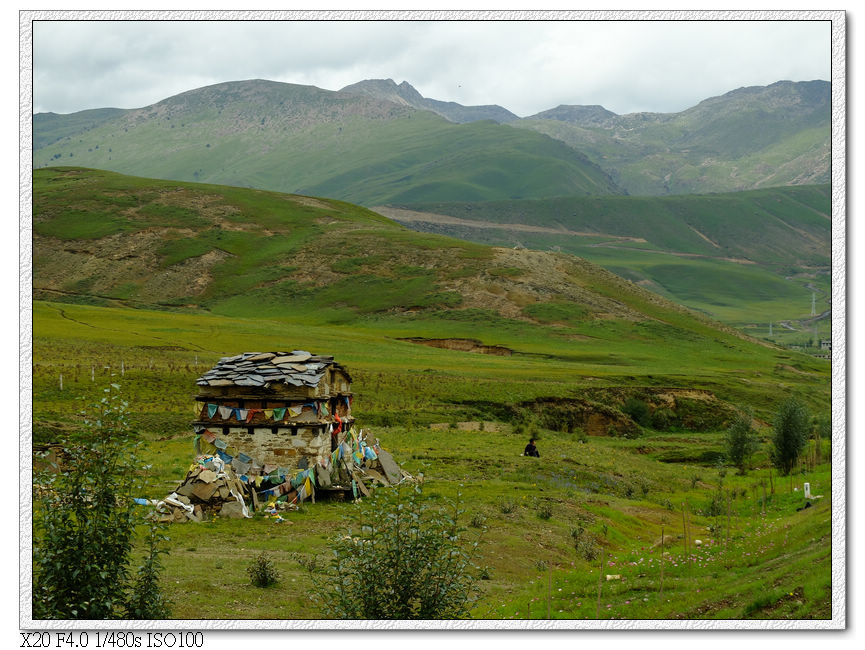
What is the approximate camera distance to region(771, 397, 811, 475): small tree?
157 ft

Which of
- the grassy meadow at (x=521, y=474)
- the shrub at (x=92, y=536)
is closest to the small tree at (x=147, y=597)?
the shrub at (x=92, y=536)

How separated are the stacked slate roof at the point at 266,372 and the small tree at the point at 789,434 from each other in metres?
27.1

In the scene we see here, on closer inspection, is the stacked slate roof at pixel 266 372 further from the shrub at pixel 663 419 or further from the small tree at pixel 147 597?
the shrub at pixel 663 419

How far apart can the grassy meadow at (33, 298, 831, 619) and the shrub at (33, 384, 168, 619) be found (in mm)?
845

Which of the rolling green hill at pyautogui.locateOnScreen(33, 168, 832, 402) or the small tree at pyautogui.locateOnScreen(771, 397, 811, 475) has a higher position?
the rolling green hill at pyautogui.locateOnScreen(33, 168, 832, 402)

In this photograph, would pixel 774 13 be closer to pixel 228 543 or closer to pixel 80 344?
pixel 228 543

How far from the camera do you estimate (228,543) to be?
84.1 feet

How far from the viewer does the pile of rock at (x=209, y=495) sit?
28.3 metres

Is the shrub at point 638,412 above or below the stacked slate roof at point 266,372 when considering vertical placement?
below

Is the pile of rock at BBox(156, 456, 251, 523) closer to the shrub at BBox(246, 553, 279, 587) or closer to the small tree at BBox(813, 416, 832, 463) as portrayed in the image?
the shrub at BBox(246, 553, 279, 587)

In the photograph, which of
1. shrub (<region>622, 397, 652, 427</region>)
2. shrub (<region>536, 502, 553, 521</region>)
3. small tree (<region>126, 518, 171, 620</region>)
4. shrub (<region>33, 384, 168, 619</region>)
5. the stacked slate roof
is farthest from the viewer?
shrub (<region>622, 397, 652, 427</region>)

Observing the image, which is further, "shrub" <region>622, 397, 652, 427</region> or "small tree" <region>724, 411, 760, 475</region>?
"shrub" <region>622, 397, 652, 427</region>

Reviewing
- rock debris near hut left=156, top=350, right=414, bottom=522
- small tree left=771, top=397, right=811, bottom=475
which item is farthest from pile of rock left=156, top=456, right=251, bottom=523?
small tree left=771, top=397, right=811, bottom=475

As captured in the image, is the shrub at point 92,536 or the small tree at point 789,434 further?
the small tree at point 789,434
